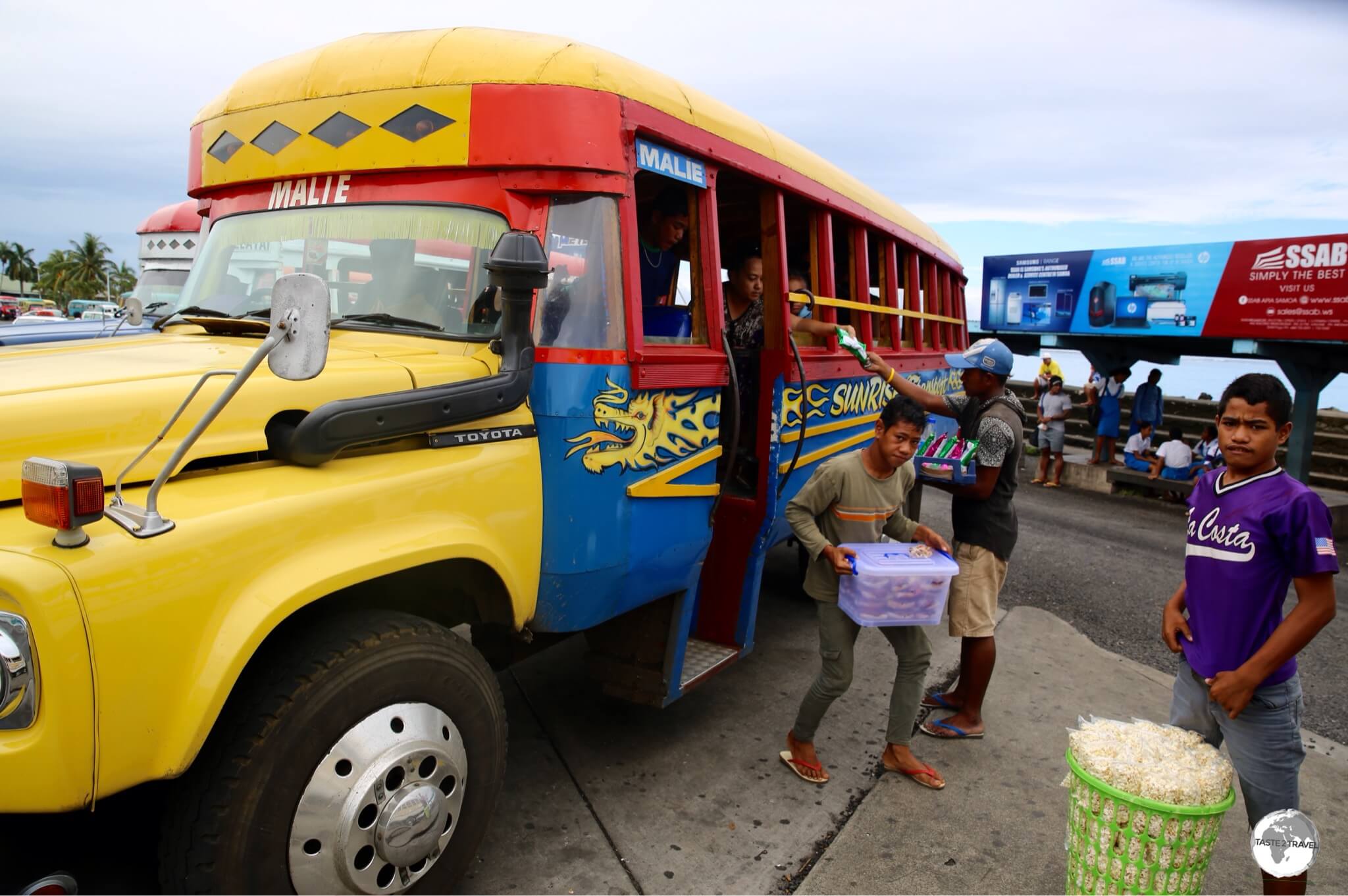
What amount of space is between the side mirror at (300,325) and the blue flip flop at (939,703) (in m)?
3.86

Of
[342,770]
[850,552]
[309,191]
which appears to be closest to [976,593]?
[850,552]

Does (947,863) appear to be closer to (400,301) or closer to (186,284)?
(400,301)

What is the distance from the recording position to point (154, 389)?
2305 mm

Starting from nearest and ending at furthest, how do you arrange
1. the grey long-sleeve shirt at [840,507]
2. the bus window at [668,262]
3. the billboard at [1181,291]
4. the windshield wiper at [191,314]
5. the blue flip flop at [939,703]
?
the windshield wiper at [191,314]
the bus window at [668,262]
the grey long-sleeve shirt at [840,507]
the blue flip flop at [939,703]
the billboard at [1181,291]

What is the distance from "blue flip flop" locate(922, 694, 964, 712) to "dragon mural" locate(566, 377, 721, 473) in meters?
2.13

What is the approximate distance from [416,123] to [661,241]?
5.43 ft

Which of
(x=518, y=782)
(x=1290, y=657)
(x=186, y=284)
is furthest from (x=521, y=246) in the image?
(x=1290, y=657)

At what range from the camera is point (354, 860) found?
2.38 meters

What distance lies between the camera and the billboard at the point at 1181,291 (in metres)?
11.4

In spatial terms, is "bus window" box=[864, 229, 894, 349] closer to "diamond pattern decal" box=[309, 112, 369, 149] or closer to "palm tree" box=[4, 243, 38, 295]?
"diamond pattern decal" box=[309, 112, 369, 149]

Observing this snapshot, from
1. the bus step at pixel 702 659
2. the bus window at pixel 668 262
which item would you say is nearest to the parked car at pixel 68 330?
the bus window at pixel 668 262

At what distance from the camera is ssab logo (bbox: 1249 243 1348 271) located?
11.1m

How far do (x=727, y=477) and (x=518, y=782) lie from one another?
63.2 inches

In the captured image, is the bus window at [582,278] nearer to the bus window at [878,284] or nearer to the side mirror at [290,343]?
the side mirror at [290,343]
